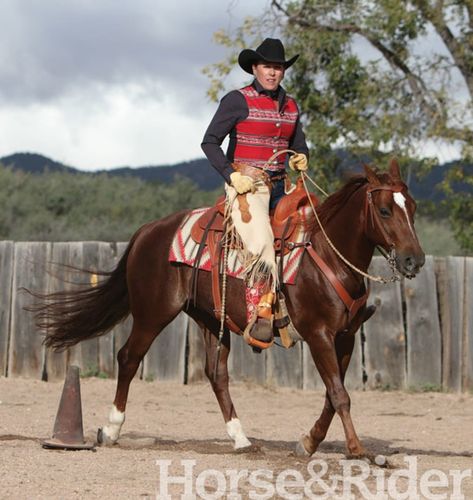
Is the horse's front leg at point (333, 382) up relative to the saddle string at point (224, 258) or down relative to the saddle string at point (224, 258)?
down

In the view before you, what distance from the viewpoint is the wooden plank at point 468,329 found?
12.9 meters

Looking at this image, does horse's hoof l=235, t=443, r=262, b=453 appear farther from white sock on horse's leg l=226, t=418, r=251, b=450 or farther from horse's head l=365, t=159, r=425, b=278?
horse's head l=365, t=159, r=425, b=278

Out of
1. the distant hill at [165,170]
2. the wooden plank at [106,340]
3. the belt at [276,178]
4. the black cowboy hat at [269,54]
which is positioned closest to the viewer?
the black cowboy hat at [269,54]

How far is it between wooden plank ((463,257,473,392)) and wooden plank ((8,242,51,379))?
5.01 m

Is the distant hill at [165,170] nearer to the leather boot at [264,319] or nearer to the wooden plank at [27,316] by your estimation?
the wooden plank at [27,316]

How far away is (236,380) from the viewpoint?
13.1 metres

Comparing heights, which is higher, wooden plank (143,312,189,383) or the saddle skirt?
the saddle skirt

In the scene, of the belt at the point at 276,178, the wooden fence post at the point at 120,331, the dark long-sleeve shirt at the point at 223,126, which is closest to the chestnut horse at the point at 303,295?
the belt at the point at 276,178

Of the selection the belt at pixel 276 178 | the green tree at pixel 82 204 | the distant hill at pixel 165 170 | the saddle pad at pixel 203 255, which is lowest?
the saddle pad at pixel 203 255

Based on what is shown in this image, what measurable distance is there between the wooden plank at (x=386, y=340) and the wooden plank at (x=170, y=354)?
2190 millimetres

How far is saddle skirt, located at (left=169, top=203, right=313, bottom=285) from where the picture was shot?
25.7 feet

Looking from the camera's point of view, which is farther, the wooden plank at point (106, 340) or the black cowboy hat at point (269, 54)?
the wooden plank at point (106, 340)

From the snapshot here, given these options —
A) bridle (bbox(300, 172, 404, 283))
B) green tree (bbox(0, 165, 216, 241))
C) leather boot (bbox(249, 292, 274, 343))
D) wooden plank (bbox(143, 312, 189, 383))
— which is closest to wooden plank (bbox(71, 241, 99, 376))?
wooden plank (bbox(143, 312, 189, 383))

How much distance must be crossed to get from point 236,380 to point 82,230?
10.4 metres
